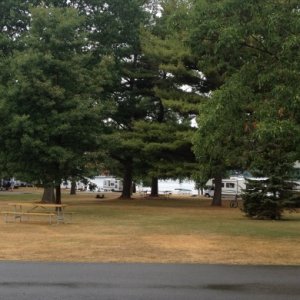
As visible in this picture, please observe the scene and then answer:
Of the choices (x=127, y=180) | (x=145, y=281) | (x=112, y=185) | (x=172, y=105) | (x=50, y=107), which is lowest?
(x=145, y=281)

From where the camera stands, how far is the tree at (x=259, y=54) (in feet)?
45.5

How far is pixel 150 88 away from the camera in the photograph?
44.9 meters

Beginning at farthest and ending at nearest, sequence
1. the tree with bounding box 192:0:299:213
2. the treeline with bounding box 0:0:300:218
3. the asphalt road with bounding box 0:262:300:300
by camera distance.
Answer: the treeline with bounding box 0:0:300:218, the tree with bounding box 192:0:299:213, the asphalt road with bounding box 0:262:300:300

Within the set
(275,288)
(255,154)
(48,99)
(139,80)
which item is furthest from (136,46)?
(275,288)

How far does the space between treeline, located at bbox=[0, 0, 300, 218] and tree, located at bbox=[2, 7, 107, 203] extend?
0.21 ft

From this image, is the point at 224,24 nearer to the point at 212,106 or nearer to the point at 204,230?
the point at 212,106

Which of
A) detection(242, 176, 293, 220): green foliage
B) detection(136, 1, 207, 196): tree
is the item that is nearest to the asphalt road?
detection(242, 176, 293, 220): green foliage

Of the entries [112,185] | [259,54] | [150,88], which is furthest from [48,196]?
[112,185]

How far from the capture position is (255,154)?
23.3 meters

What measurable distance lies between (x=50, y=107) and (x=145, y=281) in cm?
1904

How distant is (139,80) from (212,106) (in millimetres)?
30242

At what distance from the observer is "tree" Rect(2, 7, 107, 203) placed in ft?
87.5

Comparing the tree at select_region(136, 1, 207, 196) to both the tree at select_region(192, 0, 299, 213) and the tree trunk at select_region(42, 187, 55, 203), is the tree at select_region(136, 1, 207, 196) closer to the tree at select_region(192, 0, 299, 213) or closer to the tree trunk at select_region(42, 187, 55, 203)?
the tree trunk at select_region(42, 187, 55, 203)

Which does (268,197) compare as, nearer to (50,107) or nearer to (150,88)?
(50,107)
